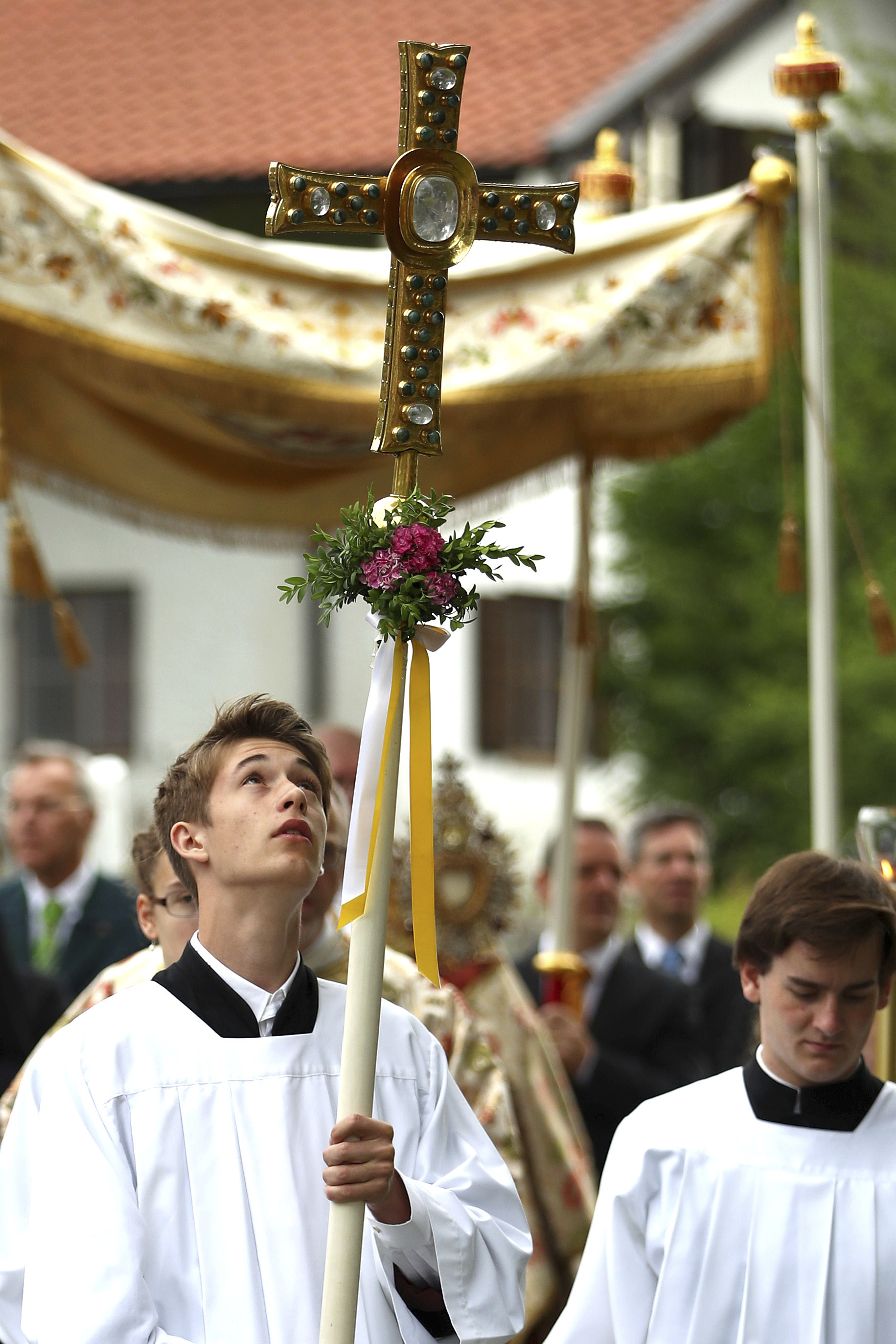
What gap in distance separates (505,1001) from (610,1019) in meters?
1.14

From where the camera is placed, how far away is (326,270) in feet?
16.4

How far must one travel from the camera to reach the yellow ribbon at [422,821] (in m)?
2.85

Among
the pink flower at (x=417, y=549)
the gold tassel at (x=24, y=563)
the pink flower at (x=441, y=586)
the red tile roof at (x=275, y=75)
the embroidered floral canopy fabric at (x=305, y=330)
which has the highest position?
the red tile roof at (x=275, y=75)

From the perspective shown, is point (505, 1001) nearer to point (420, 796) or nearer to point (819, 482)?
point (819, 482)

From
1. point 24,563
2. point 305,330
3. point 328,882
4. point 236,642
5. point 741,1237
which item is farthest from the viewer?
point 236,642

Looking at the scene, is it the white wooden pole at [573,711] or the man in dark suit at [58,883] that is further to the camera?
the man in dark suit at [58,883]

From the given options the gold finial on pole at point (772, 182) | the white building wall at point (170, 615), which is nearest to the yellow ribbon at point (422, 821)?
the gold finial on pole at point (772, 182)

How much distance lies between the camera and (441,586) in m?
2.73

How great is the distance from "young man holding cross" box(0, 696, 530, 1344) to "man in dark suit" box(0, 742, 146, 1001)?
392 centimetres

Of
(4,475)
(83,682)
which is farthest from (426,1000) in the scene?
(83,682)

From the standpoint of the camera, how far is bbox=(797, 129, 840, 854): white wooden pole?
507 cm

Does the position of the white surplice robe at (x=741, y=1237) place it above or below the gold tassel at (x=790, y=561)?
below

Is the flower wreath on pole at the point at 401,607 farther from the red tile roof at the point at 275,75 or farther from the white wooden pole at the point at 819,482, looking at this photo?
the red tile roof at the point at 275,75

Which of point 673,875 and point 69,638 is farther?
point 673,875
